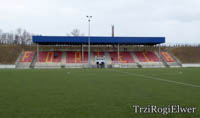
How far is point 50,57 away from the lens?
51.4m

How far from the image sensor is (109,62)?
50688mm

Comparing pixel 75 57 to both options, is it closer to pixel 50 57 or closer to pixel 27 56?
pixel 50 57

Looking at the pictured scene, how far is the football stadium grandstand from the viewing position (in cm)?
4809

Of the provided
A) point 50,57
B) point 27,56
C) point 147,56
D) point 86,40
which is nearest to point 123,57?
point 147,56

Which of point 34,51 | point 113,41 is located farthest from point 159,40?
point 34,51

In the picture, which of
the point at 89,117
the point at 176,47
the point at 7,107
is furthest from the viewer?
the point at 176,47

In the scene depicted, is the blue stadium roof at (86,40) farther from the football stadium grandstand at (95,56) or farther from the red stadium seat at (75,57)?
the red stadium seat at (75,57)

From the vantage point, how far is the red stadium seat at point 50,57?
49.6 meters

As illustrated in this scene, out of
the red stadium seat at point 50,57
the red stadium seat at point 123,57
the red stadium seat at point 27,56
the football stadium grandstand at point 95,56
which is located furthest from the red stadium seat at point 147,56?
the red stadium seat at point 27,56

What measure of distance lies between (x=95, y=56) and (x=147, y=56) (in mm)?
13277

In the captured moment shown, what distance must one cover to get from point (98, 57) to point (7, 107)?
4390cm

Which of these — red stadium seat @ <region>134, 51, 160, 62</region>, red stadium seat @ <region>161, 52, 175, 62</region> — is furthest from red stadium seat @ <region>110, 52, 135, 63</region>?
red stadium seat @ <region>161, 52, 175, 62</region>

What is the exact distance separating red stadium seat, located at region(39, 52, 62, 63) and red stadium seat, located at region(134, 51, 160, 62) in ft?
64.3

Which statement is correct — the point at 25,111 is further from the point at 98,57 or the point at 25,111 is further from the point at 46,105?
the point at 98,57
